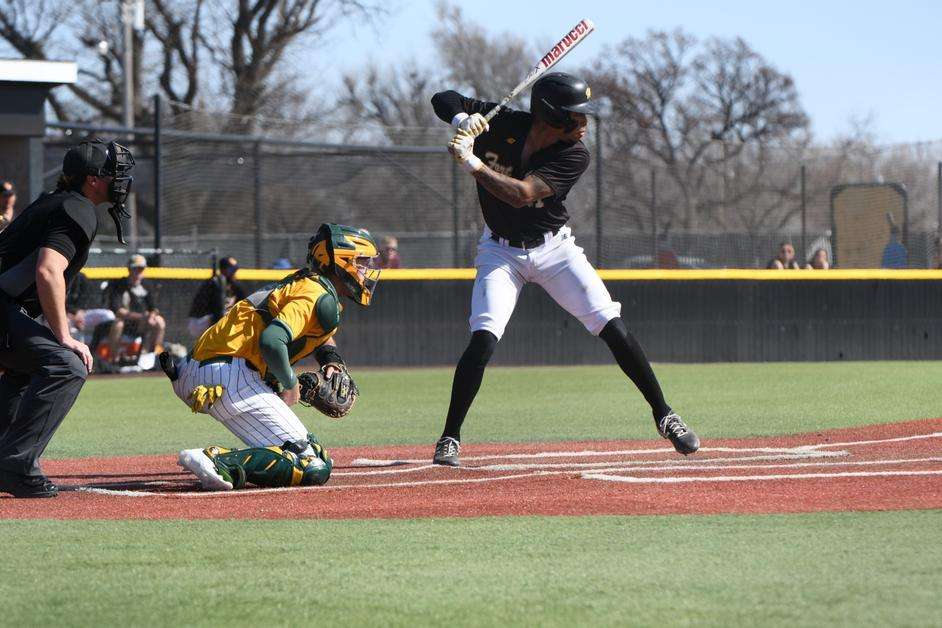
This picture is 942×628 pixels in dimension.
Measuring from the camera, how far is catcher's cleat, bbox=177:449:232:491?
21.0 ft

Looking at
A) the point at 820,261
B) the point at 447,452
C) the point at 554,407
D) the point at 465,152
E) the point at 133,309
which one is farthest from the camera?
the point at 820,261

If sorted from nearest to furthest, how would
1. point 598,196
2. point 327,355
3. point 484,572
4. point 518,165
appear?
point 484,572 < point 327,355 < point 518,165 < point 598,196

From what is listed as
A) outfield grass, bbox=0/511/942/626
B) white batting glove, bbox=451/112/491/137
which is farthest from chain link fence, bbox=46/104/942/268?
outfield grass, bbox=0/511/942/626

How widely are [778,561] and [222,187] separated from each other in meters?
18.5

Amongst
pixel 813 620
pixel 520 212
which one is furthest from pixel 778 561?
pixel 520 212

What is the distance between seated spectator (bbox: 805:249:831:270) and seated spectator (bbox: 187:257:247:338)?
8.29 meters

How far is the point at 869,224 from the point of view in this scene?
21094 millimetres

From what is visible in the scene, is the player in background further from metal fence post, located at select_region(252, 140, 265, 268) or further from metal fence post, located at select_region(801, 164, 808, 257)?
metal fence post, located at select_region(801, 164, 808, 257)

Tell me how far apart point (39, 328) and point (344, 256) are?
1.44 meters

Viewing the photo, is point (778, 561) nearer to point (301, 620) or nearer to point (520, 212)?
point (301, 620)

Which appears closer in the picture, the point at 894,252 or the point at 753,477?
the point at 753,477

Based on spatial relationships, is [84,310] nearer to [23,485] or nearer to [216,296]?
[216,296]

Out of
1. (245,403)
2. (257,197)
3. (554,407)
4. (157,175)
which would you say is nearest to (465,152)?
(245,403)

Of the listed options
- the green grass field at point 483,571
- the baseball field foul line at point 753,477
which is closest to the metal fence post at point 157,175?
the baseball field foul line at point 753,477
